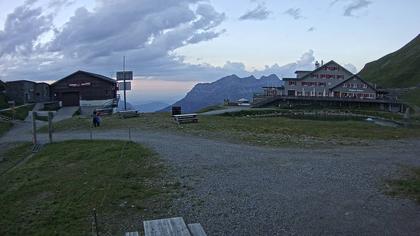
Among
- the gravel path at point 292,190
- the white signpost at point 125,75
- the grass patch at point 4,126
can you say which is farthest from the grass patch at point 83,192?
the white signpost at point 125,75

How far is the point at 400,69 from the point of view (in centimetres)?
14062

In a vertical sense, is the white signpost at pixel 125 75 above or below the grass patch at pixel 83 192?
above

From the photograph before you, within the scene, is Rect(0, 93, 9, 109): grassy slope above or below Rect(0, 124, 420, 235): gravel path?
above

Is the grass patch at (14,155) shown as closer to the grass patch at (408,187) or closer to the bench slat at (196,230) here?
the bench slat at (196,230)

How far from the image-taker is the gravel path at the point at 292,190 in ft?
36.2

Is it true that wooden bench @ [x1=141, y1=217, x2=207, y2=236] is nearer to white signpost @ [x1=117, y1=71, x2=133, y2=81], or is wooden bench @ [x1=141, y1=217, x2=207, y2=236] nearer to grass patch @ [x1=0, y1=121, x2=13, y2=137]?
grass patch @ [x1=0, y1=121, x2=13, y2=137]

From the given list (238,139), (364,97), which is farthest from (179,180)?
(364,97)

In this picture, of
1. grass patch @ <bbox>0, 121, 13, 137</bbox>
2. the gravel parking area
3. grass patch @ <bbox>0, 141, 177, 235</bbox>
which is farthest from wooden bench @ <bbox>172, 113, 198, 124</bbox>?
grass patch @ <bbox>0, 121, 13, 137</bbox>

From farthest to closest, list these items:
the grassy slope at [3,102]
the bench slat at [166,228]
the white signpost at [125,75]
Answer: the grassy slope at [3,102] < the white signpost at [125,75] < the bench slat at [166,228]

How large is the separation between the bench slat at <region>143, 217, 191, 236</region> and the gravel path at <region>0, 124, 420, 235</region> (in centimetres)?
240

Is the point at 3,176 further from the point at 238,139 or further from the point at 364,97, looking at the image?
the point at 364,97

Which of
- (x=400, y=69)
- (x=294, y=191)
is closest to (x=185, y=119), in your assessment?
(x=294, y=191)

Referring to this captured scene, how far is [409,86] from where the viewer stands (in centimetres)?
12356

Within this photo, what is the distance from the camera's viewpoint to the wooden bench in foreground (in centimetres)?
791
